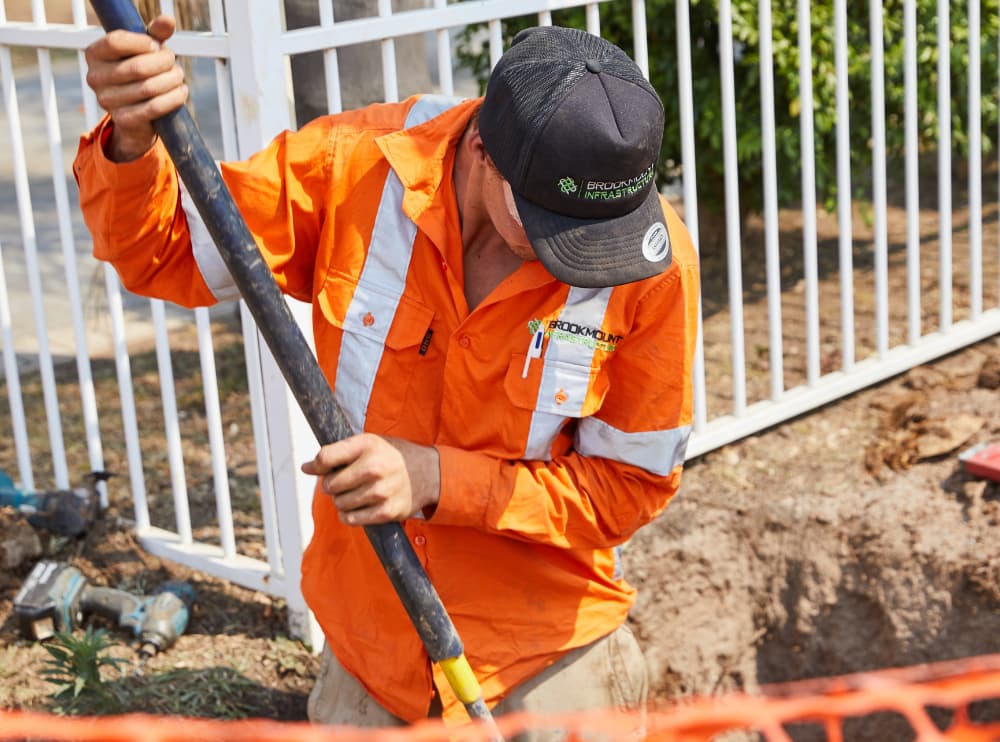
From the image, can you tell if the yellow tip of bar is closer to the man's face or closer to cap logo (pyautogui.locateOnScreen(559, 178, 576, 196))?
the man's face

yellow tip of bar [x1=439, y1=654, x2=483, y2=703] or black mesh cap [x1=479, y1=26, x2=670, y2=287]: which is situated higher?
black mesh cap [x1=479, y1=26, x2=670, y2=287]

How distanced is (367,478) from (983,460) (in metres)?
2.49

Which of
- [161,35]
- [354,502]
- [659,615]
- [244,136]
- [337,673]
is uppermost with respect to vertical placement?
[161,35]

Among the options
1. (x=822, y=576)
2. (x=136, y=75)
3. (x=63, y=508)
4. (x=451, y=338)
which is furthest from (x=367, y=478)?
(x=822, y=576)

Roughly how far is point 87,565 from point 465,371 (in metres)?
1.95

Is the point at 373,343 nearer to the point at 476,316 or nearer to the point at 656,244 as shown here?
the point at 476,316

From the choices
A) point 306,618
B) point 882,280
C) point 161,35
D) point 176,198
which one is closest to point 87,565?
point 306,618

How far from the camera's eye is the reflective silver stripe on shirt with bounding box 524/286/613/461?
2.30m

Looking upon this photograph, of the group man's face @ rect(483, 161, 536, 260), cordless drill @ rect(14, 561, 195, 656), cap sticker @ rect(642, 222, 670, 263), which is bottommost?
cordless drill @ rect(14, 561, 195, 656)

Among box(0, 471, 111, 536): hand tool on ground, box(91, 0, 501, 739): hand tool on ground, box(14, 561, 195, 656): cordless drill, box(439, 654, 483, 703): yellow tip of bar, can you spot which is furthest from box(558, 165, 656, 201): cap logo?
box(0, 471, 111, 536): hand tool on ground

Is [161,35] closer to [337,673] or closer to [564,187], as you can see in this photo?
[564,187]

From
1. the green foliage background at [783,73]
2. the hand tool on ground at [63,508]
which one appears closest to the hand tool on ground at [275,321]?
the hand tool on ground at [63,508]

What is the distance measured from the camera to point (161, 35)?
1883 millimetres

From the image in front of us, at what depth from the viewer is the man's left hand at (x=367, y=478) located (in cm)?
204
